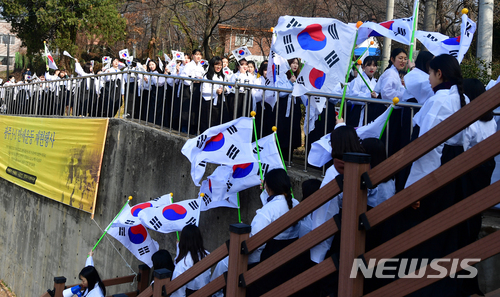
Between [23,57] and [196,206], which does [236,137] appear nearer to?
[196,206]

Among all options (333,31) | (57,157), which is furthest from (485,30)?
(57,157)

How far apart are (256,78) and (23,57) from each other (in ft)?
136

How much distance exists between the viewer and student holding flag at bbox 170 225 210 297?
4.72 m

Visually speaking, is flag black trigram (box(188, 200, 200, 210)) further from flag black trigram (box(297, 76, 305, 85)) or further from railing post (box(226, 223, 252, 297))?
railing post (box(226, 223, 252, 297))

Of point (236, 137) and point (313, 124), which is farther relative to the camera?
point (313, 124)

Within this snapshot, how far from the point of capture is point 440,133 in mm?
2605

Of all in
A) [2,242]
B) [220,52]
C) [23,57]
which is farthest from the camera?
[23,57]

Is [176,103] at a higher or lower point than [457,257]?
higher

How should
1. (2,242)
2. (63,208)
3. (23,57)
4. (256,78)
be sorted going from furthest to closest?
(23,57)
(2,242)
(63,208)
(256,78)

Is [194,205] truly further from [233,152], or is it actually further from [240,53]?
[240,53]

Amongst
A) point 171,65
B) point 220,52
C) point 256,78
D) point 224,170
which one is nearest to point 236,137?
point 224,170

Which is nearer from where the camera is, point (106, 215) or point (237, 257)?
point (237, 257)

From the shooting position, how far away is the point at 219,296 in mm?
4395

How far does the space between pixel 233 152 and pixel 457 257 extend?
276 cm
